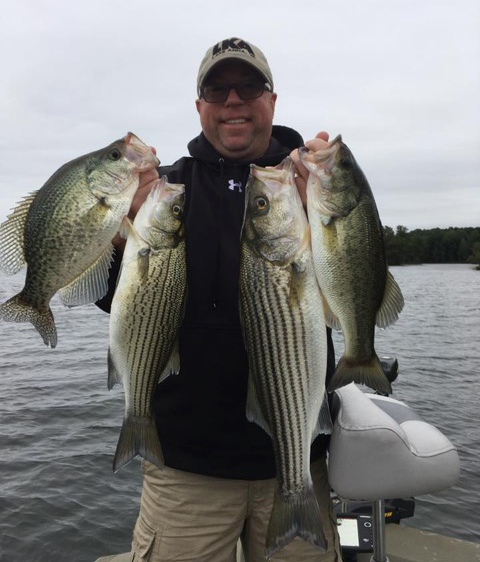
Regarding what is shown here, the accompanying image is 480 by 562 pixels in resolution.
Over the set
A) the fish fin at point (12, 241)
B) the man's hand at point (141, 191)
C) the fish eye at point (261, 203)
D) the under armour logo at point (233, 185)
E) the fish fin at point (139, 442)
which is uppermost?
the under armour logo at point (233, 185)

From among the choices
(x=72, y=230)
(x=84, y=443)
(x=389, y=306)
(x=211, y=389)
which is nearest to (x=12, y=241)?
(x=72, y=230)

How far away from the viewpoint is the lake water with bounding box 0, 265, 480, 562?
712 cm

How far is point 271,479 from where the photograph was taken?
3.14m

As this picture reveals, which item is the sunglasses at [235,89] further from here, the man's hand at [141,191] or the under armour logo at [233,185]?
the man's hand at [141,191]

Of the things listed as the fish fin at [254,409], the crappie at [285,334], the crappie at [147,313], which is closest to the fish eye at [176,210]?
the crappie at [147,313]

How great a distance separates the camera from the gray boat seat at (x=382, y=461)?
3.01 meters

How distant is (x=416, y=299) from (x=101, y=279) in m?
33.4

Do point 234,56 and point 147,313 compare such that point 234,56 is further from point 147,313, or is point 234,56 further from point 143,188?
point 147,313

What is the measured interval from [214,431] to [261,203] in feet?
4.44

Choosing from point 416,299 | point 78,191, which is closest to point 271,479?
point 78,191

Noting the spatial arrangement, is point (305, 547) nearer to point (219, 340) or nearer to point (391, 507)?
point (219, 340)

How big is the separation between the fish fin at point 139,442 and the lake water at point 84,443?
4.84 m

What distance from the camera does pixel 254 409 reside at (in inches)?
109

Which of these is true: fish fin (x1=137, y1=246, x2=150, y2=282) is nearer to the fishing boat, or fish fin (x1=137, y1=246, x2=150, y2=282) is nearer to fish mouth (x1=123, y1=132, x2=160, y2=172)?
fish mouth (x1=123, y1=132, x2=160, y2=172)
